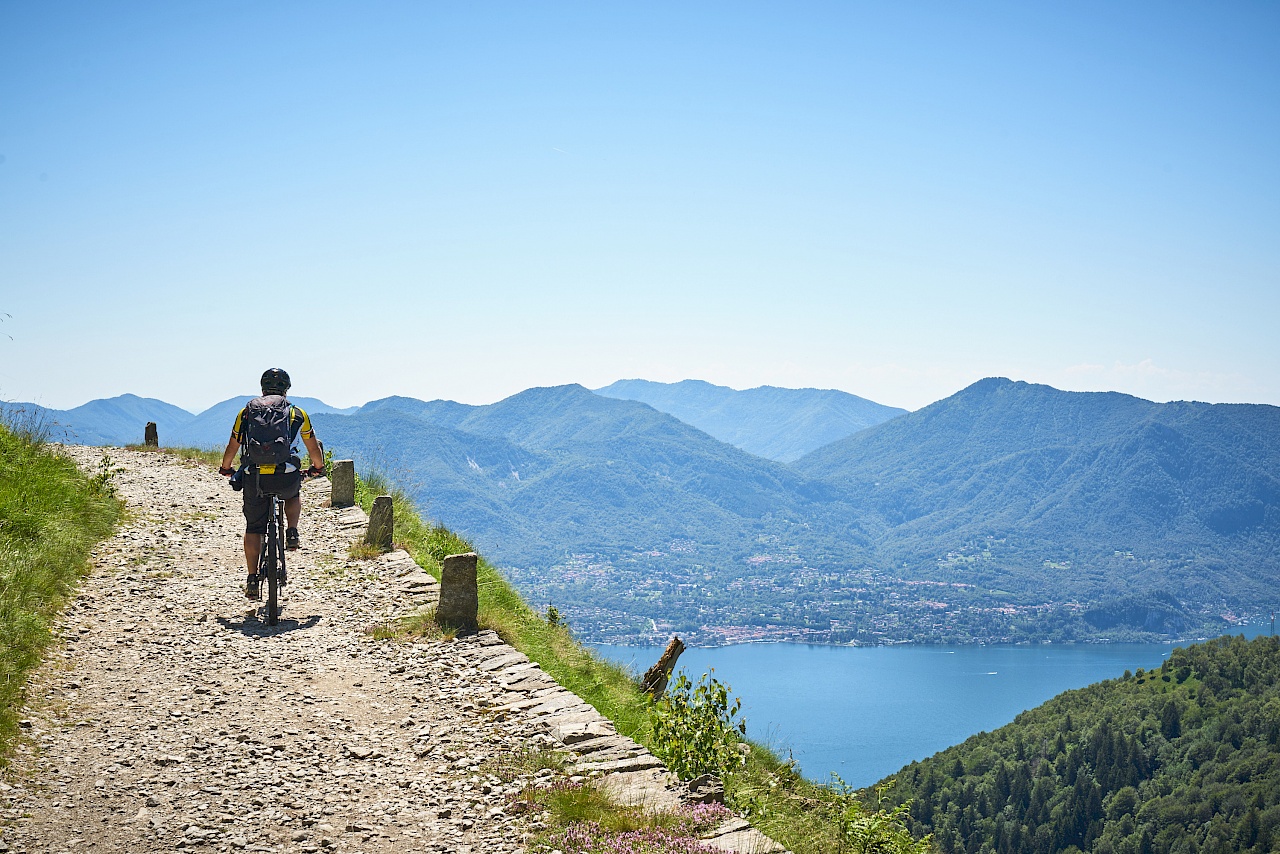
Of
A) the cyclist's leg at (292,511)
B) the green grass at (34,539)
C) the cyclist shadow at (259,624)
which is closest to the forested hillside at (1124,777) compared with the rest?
the green grass at (34,539)

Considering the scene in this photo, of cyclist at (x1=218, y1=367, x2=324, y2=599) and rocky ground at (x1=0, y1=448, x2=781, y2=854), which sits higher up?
cyclist at (x1=218, y1=367, x2=324, y2=599)

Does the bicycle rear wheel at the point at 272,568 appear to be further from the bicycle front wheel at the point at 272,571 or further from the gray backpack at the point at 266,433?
the gray backpack at the point at 266,433

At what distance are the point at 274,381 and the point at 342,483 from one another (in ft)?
22.2

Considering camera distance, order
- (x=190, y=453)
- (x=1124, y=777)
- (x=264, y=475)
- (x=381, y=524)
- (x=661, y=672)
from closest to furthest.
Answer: (x=264, y=475), (x=661, y=672), (x=381, y=524), (x=190, y=453), (x=1124, y=777)

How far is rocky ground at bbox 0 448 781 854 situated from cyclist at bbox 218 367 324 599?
823 millimetres

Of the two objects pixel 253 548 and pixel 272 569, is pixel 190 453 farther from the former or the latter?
pixel 272 569

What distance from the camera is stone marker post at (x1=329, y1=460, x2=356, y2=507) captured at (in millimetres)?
15773

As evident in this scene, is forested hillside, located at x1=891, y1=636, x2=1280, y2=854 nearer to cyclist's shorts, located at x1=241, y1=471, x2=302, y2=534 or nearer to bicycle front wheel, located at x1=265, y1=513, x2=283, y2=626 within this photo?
bicycle front wheel, located at x1=265, y1=513, x2=283, y2=626

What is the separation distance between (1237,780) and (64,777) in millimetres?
100830

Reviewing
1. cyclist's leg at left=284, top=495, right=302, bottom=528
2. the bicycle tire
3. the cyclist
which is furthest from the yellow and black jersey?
cyclist's leg at left=284, top=495, right=302, bottom=528

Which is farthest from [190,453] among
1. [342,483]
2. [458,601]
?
[458,601]

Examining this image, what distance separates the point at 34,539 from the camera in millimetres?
9359

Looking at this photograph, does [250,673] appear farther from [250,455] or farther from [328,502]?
[328,502]

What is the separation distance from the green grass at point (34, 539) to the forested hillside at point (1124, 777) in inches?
2764
